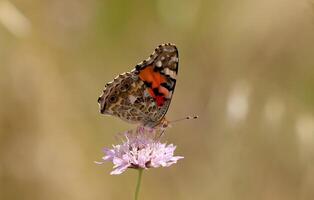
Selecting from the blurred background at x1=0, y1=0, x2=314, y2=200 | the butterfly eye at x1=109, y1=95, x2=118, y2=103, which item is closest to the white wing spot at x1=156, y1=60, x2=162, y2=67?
the butterfly eye at x1=109, y1=95, x2=118, y2=103

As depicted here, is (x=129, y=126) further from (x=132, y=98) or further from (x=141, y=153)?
(x=141, y=153)

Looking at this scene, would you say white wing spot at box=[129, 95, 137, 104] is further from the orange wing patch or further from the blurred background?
the blurred background

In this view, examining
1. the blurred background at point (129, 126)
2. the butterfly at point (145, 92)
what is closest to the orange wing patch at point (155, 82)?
the butterfly at point (145, 92)

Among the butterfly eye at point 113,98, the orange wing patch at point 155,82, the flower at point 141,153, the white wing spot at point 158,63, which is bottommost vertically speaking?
the flower at point 141,153

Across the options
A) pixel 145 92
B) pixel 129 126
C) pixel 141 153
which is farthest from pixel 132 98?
pixel 129 126

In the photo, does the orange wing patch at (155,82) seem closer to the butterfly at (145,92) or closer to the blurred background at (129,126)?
the butterfly at (145,92)
